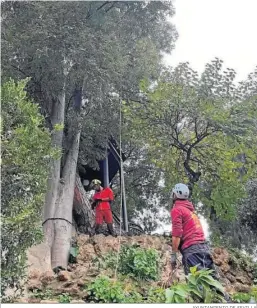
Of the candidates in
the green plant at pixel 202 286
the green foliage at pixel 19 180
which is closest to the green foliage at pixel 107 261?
the green foliage at pixel 19 180

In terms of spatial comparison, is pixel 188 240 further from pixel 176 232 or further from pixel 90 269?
pixel 90 269

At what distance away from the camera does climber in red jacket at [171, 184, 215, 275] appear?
217 inches

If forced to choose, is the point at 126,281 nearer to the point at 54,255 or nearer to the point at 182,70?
the point at 54,255

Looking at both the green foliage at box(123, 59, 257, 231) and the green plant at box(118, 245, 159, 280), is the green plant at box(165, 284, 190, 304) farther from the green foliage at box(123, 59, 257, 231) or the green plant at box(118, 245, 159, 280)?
the green foliage at box(123, 59, 257, 231)

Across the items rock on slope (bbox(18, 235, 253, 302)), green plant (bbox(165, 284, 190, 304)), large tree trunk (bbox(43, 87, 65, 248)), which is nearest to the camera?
green plant (bbox(165, 284, 190, 304))

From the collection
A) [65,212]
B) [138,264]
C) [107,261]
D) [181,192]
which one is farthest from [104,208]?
[181,192]

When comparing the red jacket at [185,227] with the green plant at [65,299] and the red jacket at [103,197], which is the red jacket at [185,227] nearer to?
the green plant at [65,299]

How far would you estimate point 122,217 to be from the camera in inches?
566

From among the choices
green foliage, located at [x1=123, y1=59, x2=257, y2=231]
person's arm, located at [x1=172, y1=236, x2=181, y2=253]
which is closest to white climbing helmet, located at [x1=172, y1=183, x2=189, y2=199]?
person's arm, located at [x1=172, y1=236, x2=181, y2=253]

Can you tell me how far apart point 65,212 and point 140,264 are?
3130mm

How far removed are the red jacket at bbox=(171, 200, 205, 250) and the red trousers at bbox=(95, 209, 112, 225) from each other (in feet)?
21.3

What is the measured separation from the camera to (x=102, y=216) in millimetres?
12125

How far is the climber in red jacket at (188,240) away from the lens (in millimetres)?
5500

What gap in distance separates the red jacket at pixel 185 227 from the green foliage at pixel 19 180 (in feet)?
5.30
